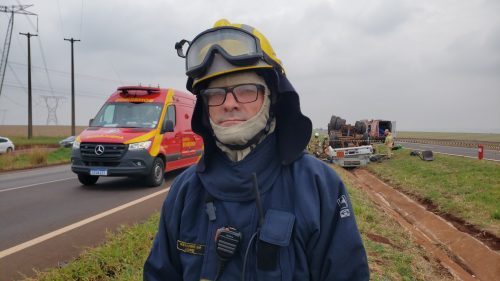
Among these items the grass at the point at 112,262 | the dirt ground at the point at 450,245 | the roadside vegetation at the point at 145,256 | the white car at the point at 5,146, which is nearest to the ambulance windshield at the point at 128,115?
A: the roadside vegetation at the point at 145,256

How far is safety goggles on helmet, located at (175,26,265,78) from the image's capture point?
1.84m

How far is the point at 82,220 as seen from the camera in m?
6.05

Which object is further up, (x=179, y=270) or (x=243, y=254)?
(x=243, y=254)

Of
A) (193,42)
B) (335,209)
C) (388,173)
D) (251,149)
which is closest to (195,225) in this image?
(251,149)

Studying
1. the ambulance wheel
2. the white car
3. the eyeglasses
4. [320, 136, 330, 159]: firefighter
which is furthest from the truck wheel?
the white car

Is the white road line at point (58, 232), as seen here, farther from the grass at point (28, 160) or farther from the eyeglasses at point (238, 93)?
the grass at point (28, 160)

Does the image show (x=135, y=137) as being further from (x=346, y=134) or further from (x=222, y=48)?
(x=346, y=134)

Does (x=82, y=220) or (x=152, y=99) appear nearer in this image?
(x=82, y=220)

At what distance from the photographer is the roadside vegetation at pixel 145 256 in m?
3.62

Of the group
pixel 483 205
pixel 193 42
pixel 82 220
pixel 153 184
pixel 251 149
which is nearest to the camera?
pixel 251 149

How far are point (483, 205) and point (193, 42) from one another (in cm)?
835

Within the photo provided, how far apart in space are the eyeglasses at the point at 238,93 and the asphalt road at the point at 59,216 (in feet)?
10.6

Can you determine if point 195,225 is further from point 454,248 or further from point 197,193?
point 454,248

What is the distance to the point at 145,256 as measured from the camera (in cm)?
407
